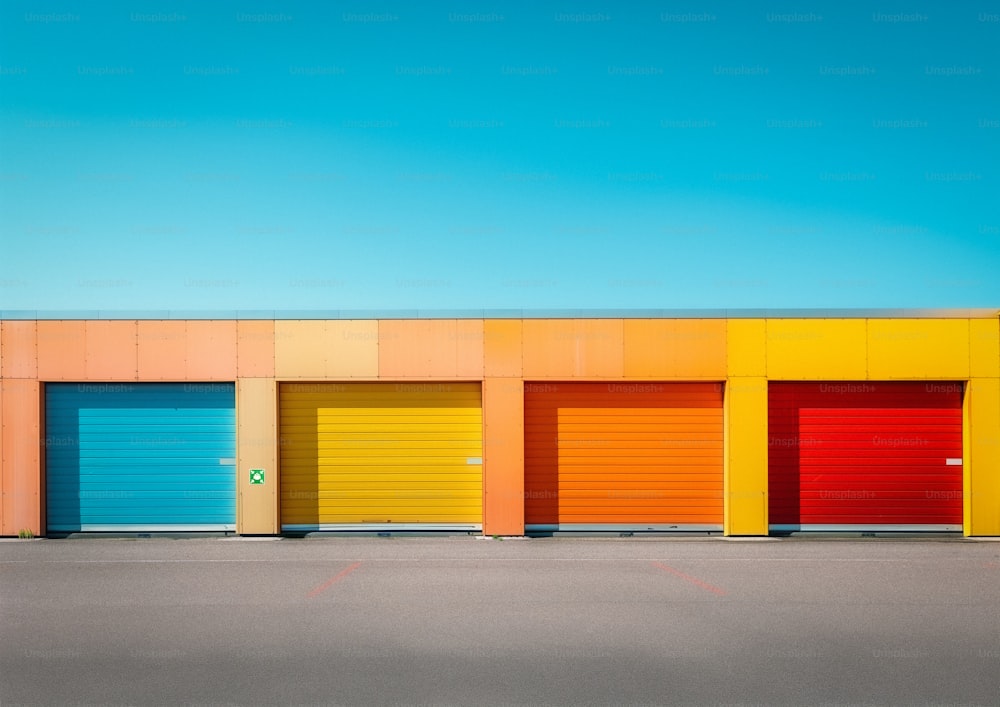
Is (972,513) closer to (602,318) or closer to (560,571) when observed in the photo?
(602,318)

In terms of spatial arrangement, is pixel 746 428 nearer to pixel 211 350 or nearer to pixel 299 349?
pixel 299 349

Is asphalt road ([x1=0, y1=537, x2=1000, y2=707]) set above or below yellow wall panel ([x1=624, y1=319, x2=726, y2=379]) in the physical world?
below

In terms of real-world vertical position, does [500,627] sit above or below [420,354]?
below

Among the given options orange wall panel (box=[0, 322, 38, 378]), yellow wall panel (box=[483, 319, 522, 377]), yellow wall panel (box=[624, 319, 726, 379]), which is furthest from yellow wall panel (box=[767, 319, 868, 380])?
orange wall panel (box=[0, 322, 38, 378])

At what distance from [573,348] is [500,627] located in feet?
23.7

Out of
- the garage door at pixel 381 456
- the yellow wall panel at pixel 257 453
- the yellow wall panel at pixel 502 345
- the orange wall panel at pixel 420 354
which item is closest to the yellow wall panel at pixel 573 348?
the yellow wall panel at pixel 502 345

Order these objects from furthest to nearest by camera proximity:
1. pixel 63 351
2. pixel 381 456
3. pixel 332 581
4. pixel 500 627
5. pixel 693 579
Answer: pixel 381 456 → pixel 63 351 → pixel 693 579 → pixel 332 581 → pixel 500 627

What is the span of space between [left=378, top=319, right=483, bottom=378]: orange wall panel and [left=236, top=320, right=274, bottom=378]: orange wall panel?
2133 millimetres

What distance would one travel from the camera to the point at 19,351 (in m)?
13.6

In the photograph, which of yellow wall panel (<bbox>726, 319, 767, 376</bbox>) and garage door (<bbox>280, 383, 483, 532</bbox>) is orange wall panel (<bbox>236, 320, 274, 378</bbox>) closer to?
garage door (<bbox>280, 383, 483, 532</bbox>)

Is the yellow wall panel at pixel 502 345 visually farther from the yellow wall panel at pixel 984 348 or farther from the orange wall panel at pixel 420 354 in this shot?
the yellow wall panel at pixel 984 348

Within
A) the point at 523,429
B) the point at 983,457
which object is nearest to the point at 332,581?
the point at 523,429

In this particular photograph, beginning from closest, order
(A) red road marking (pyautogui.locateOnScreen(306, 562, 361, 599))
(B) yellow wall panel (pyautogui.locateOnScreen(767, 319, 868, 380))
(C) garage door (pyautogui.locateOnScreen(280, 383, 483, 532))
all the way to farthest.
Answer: (A) red road marking (pyautogui.locateOnScreen(306, 562, 361, 599)) → (B) yellow wall panel (pyautogui.locateOnScreen(767, 319, 868, 380)) → (C) garage door (pyautogui.locateOnScreen(280, 383, 483, 532))

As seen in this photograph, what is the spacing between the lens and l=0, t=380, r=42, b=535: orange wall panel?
13516 mm
